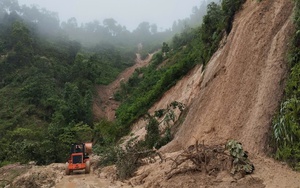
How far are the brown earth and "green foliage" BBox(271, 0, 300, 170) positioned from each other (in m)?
0.36

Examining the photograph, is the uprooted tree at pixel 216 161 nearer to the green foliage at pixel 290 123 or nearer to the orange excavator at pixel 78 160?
the green foliage at pixel 290 123

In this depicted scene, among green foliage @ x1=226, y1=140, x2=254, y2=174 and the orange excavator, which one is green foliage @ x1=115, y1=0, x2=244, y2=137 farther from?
green foliage @ x1=226, y1=140, x2=254, y2=174

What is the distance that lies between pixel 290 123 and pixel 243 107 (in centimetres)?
320

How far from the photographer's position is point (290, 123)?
10602mm

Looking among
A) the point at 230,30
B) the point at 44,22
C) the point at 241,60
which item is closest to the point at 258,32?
the point at 241,60

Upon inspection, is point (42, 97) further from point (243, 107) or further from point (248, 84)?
point (243, 107)

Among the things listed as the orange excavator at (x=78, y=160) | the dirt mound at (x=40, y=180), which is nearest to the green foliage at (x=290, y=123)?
the dirt mound at (x=40, y=180)

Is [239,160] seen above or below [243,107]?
below

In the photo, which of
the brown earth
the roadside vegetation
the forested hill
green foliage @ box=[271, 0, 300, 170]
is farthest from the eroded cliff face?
the forested hill

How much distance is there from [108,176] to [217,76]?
7.40m

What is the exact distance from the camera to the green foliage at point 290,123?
1034 cm

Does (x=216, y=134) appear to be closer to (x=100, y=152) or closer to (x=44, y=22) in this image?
(x=100, y=152)

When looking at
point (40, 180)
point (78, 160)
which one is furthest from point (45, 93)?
point (40, 180)

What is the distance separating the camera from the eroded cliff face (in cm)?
1269
